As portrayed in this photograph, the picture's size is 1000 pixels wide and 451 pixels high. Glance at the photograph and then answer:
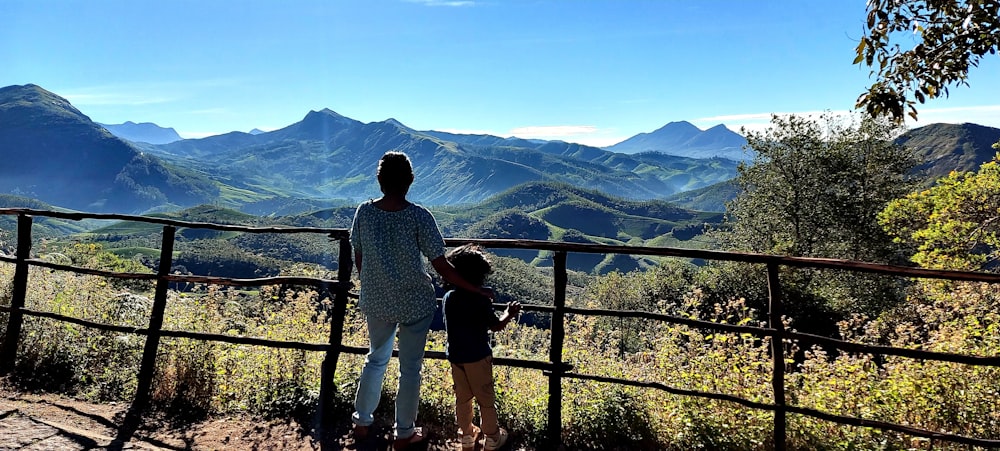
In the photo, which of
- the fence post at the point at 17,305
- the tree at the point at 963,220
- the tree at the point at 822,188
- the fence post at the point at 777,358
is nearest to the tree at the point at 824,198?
the tree at the point at 822,188

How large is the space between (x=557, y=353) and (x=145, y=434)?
10.1ft

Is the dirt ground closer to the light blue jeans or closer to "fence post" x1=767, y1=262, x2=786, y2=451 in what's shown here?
the light blue jeans

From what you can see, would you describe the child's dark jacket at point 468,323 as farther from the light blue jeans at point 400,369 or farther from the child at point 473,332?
the light blue jeans at point 400,369

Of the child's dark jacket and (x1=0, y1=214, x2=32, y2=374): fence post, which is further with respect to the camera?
(x1=0, y1=214, x2=32, y2=374): fence post

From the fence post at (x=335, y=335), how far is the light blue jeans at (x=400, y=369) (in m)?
0.66

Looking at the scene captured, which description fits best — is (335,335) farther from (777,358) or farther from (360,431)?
(777,358)

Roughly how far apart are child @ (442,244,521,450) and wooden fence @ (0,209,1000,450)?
1.96 ft

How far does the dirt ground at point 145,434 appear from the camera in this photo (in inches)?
148

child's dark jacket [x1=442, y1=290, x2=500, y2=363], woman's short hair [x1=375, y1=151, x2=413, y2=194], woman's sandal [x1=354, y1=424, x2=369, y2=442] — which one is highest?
woman's short hair [x1=375, y1=151, x2=413, y2=194]

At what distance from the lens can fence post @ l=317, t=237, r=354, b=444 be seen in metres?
4.16

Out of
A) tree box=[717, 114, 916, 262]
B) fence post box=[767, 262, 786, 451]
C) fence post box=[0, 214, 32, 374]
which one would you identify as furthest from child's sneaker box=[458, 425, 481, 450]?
tree box=[717, 114, 916, 262]

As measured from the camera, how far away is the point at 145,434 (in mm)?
4031

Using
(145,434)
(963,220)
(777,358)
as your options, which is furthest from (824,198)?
(145,434)

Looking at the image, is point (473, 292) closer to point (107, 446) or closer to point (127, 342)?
point (107, 446)
